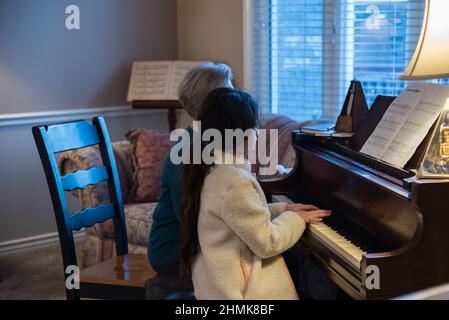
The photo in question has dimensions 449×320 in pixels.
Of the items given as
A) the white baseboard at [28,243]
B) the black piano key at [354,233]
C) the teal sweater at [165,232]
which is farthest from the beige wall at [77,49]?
the black piano key at [354,233]

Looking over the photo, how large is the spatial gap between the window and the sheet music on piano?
151 cm

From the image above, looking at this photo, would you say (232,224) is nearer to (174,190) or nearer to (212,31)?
(174,190)

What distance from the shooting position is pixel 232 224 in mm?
1887

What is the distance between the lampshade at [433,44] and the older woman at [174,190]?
0.69 meters

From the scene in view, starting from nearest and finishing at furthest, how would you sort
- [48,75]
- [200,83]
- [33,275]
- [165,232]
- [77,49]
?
[200,83]
[165,232]
[33,275]
[48,75]
[77,49]

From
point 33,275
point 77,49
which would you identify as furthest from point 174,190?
point 77,49

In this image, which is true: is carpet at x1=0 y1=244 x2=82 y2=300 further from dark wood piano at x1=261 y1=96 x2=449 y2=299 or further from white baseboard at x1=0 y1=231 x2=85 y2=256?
dark wood piano at x1=261 y1=96 x2=449 y2=299

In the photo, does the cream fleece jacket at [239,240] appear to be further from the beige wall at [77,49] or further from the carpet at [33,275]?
the beige wall at [77,49]

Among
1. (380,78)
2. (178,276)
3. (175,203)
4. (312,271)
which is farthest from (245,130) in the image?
(380,78)

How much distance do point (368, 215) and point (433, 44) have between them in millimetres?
543

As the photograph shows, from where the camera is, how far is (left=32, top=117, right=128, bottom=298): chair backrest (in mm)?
2473

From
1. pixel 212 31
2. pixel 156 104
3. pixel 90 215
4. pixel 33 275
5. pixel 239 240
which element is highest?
pixel 212 31

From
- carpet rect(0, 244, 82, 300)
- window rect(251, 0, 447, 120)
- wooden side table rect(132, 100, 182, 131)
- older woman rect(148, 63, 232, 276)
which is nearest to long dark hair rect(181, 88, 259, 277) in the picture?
older woman rect(148, 63, 232, 276)
